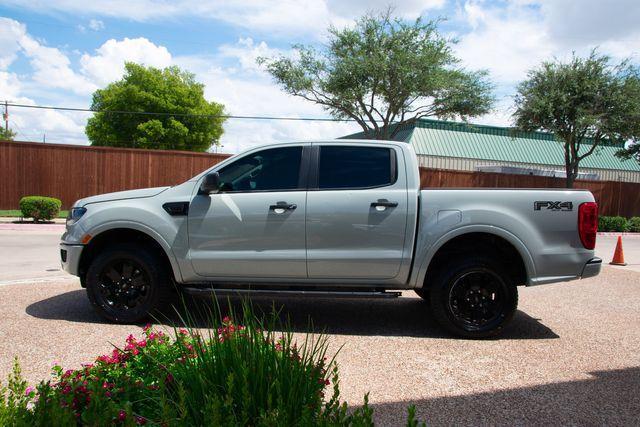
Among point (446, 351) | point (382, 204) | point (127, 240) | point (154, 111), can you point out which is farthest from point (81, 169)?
point (154, 111)

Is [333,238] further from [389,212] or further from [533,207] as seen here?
[533,207]

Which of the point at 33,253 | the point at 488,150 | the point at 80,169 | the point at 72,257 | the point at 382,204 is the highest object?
the point at 488,150

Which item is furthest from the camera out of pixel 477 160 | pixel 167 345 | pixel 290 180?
pixel 477 160

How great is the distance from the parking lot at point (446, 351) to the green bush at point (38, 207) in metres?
11.0

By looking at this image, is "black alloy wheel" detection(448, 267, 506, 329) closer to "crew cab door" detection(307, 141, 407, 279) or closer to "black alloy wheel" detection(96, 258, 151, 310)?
"crew cab door" detection(307, 141, 407, 279)

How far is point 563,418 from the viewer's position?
142 inches

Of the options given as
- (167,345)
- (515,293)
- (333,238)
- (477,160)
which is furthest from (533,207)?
(477,160)

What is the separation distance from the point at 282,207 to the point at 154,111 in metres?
57.8

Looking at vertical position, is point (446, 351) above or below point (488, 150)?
below

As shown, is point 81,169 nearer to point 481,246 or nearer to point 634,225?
point 481,246

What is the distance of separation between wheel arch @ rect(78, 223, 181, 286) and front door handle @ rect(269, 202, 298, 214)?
1174 millimetres

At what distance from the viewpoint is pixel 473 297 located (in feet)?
17.9

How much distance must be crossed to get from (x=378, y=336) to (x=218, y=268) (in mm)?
1798

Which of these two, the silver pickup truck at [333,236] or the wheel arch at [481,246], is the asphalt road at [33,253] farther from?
the wheel arch at [481,246]
